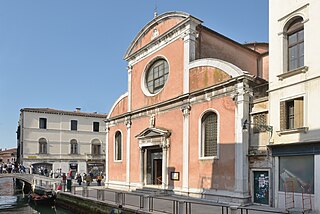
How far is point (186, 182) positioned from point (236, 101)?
4913 millimetres

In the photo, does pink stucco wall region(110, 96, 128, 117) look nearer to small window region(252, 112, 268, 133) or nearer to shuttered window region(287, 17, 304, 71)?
small window region(252, 112, 268, 133)

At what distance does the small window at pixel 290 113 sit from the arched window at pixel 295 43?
1.28 meters

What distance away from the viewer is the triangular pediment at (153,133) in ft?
58.6

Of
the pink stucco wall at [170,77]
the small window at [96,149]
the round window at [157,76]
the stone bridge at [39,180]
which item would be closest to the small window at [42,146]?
the small window at [96,149]

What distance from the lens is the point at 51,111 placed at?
38.4 meters

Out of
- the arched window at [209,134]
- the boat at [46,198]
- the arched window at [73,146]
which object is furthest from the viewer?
the arched window at [73,146]

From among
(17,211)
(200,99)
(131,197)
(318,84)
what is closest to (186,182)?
(131,197)

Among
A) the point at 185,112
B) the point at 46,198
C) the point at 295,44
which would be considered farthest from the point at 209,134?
the point at 46,198

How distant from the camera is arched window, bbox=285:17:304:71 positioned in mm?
11703

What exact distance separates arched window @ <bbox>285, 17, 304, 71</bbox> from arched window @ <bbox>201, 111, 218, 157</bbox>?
14.5 ft

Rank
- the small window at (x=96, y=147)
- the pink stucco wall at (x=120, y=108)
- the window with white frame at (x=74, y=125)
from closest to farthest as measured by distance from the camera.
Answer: the pink stucco wall at (x=120, y=108)
the window with white frame at (x=74, y=125)
the small window at (x=96, y=147)

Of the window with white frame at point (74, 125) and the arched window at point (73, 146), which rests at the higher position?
the window with white frame at point (74, 125)

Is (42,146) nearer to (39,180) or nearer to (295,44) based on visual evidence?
(39,180)

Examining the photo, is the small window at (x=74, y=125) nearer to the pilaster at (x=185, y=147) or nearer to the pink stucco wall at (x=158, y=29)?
the pink stucco wall at (x=158, y=29)
